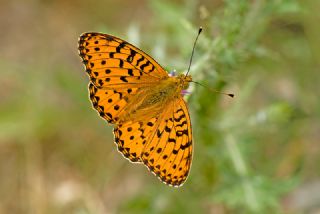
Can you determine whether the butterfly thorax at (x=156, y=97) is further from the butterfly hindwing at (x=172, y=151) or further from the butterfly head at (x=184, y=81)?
the butterfly hindwing at (x=172, y=151)

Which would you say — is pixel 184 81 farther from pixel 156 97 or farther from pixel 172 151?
pixel 172 151

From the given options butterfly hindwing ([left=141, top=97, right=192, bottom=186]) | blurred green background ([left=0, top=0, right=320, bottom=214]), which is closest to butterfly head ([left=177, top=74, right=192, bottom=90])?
butterfly hindwing ([left=141, top=97, right=192, bottom=186])

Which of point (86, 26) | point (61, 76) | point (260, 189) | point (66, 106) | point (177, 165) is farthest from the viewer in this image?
point (86, 26)

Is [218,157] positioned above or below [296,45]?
below

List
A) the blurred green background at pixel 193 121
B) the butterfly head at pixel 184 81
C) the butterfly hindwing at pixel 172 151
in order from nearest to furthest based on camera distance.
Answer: the butterfly hindwing at pixel 172 151, the butterfly head at pixel 184 81, the blurred green background at pixel 193 121

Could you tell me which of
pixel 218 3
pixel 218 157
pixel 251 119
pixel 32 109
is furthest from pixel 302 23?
pixel 32 109

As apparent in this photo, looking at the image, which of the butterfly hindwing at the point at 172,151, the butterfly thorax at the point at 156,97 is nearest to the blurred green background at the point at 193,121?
the butterfly thorax at the point at 156,97

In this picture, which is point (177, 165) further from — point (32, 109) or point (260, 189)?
point (32, 109)

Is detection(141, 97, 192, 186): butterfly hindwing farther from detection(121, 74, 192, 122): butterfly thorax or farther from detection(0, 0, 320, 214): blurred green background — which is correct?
detection(0, 0, 320, 214): blurred green background
